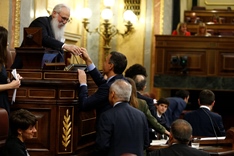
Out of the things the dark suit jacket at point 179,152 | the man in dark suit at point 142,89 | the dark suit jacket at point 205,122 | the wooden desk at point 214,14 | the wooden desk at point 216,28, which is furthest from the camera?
the wooden desk at point 214,14

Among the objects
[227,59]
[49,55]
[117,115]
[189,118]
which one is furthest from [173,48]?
[117,115]

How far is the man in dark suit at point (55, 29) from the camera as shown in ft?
19.2

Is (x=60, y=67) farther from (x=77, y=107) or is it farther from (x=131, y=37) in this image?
(x=131, y=37)

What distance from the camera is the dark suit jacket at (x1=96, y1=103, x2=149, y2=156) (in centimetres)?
473

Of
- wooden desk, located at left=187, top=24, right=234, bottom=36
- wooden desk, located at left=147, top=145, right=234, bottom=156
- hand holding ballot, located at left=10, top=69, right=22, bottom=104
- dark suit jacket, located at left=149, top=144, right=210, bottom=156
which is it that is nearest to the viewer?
dark suit jacket, located at left=149, top=144, right=210, bottom=156

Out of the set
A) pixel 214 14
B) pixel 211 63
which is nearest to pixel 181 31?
pixel 211 63

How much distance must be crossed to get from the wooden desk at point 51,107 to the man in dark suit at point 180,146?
95cm

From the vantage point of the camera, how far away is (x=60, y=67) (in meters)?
5.62

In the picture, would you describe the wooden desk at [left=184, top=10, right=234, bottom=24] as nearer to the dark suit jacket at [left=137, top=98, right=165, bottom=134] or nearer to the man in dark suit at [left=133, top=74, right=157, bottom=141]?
the man in dark suit at [left=133, top=74, right=157, bottom=141]

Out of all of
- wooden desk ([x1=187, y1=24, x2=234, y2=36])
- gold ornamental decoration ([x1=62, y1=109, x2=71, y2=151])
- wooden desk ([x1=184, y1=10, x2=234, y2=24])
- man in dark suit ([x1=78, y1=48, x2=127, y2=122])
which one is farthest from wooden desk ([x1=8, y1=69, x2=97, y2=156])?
wooden desk ([x1=184, y1=10, x2=234, y2=24])

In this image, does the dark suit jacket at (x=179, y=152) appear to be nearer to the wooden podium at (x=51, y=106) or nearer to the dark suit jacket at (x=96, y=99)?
the dark suit jacket at (x=96, y=99)

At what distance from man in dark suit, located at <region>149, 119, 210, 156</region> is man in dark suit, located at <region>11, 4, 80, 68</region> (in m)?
1.47

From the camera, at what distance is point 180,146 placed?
4695mm

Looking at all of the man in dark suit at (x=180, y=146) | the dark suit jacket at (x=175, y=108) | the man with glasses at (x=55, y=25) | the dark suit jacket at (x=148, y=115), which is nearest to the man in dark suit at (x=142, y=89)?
the dark suit jacket at (x=148, y=115)
